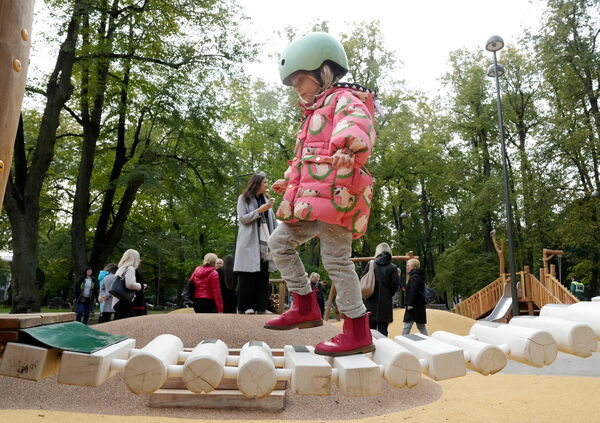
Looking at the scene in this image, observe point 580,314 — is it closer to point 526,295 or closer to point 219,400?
point 219,400

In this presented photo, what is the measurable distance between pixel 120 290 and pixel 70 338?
19.4 ft

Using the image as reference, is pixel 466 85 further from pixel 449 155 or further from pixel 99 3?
pixel 99 3

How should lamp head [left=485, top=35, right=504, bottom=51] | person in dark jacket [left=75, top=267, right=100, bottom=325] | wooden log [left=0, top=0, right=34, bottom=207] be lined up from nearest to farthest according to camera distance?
wooden log [left=0, top=0, right=34, bottom=207]
person in dark jacket [left=75, top=267, right=100, bottom=325]
lamp head [left=485, top=35, right=504, bottom=51]

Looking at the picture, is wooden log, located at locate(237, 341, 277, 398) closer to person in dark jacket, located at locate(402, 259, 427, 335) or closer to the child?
the child

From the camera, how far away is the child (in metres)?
2.50

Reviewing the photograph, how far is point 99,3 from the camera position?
43.7 ft

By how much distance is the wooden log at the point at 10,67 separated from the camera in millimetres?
1435

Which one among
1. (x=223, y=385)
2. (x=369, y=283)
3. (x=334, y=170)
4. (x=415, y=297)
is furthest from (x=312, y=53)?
(x=415, y=297)

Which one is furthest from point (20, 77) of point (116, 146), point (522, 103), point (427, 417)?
point (522, 103)

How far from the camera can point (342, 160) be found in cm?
239

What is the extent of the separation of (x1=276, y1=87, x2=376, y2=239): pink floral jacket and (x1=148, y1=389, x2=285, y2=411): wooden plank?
10.8 feet

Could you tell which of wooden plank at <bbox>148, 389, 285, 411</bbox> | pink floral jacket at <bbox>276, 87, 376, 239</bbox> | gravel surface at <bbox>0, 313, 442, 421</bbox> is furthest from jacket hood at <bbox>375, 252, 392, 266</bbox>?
pink floral jacket at <bbox>276, 87, 376, 239</bbox>

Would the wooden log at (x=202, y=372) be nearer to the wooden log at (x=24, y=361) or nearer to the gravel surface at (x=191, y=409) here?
the wooden log at (x=24, y=361)

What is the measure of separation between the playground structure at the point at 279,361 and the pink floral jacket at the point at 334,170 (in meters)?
0.72
